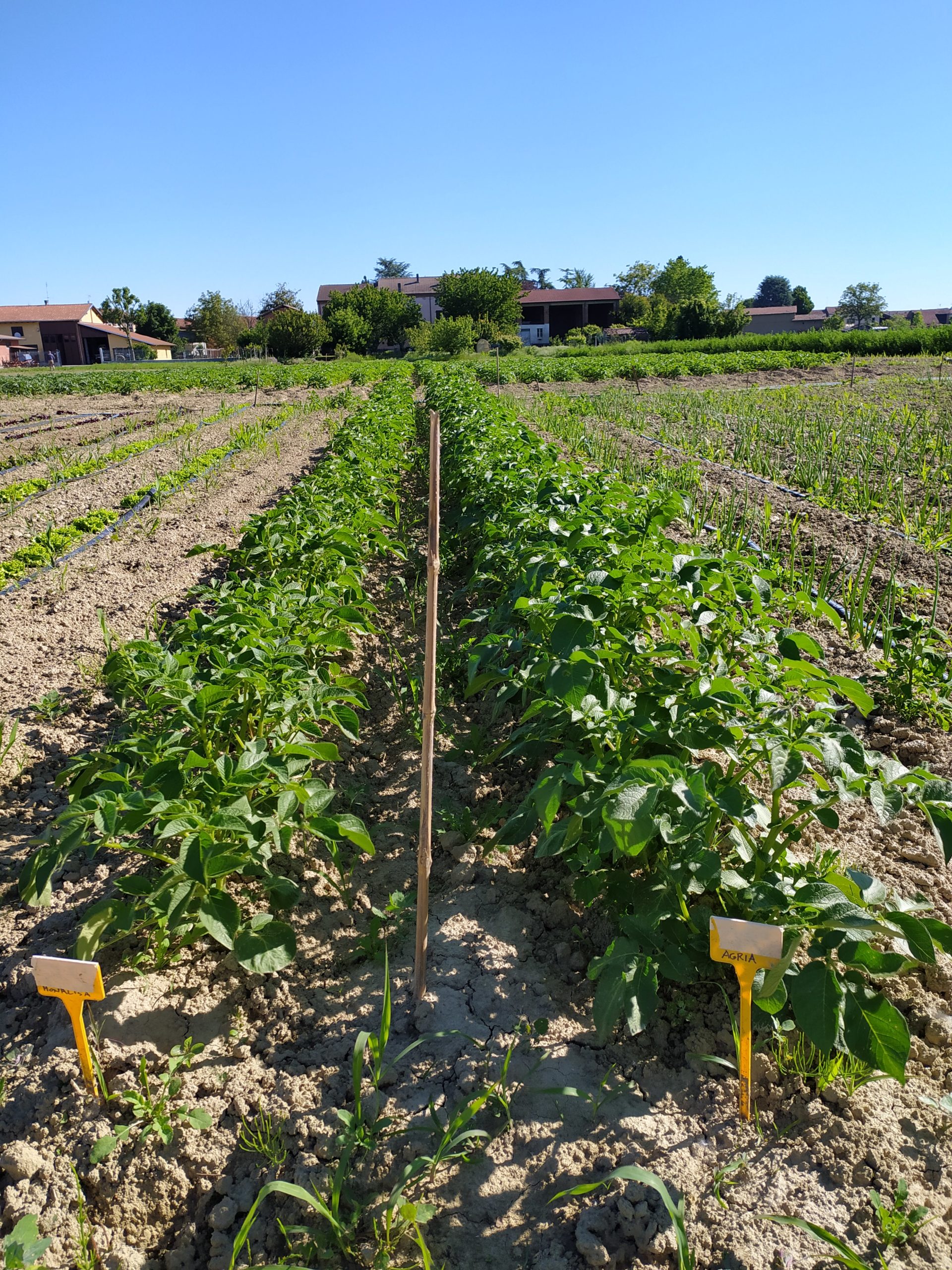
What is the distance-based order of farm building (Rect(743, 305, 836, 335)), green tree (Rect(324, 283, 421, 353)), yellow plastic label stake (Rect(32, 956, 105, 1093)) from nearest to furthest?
yellow plastic label stake (Rect(32, 956, 105, 1093)) < green tree (Rect(324, 283, 421, 353)) < farm building (Rect(743, 305, 836, 335))

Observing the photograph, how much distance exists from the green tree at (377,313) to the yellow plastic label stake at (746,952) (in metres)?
48.1

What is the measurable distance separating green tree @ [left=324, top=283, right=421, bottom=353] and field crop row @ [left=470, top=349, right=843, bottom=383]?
20769 mm

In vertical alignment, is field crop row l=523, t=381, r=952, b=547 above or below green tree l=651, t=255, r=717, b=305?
below

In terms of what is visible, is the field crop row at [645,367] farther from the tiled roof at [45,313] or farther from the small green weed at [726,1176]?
the tiled roof at [45,313]

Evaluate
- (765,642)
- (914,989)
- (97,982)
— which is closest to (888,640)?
(765,642)

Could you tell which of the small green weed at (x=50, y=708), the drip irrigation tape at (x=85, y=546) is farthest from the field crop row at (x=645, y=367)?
the small green weed at (x=50, y=708)

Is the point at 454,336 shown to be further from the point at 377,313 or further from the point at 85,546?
the point at 85,546

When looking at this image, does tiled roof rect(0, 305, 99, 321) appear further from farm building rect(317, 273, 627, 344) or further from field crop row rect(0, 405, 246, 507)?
field crop row rect(0, 405, 246, 507)

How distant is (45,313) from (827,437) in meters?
69.6

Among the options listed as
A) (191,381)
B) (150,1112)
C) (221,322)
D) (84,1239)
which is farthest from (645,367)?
(221,322)

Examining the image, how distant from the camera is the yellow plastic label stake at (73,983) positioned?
68.0 inches

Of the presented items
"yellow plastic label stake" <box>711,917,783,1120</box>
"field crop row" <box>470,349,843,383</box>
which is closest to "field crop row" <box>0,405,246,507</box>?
"yellow plastic label stake" <box>711,917,783,1120</box>

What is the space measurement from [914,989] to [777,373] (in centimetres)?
2625

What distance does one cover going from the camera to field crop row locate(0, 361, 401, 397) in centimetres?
2464
